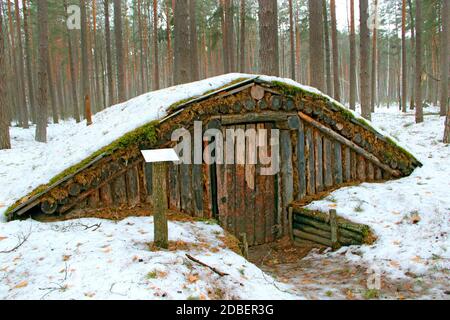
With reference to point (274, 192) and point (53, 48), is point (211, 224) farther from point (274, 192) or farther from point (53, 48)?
point (53, 48)

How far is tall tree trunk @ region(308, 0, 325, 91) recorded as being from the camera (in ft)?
36.7

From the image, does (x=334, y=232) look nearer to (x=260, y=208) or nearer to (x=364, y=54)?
(x=260, y=208)

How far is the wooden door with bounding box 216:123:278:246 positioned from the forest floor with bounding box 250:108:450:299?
0.40 meters

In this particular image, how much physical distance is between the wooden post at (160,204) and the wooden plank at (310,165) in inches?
147

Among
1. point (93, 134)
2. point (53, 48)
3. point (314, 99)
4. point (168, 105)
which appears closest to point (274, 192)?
point (314, 99)

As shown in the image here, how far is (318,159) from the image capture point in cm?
761

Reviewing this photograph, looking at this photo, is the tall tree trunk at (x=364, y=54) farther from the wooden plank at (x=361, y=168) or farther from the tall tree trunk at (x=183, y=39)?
the wooden plank at (x=361, y=168)

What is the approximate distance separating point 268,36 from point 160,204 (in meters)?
5.88

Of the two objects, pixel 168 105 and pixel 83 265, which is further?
pixel 168 105

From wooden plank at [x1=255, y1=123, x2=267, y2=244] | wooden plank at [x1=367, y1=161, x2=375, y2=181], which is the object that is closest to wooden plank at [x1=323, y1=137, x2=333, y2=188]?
wooden plank at [x1=367, y1=161, x2=375, y2=181]

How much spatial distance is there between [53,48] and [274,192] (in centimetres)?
2823

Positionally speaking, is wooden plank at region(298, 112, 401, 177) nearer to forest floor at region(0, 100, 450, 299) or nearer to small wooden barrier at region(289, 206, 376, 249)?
forest floor at region(0, 100, 450, 299)
